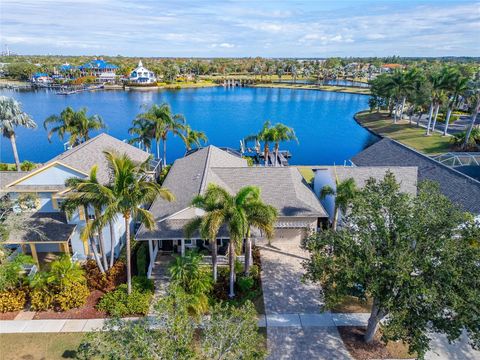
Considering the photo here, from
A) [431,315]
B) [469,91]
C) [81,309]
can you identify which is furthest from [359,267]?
[469,91]

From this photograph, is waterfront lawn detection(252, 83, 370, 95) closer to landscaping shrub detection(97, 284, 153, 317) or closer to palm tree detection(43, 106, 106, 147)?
palm tree detection(43, 106, 106, 147)

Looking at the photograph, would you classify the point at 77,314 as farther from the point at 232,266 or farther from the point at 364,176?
the point at 364,176

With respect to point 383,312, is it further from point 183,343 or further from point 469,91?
point 469,91

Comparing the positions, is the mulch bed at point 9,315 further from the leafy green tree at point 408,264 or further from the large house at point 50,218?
the leafy green tree at point 408,264

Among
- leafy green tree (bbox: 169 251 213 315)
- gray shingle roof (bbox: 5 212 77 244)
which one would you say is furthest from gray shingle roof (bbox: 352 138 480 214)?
gray shingle roof (bbox: 5 212 77 244)

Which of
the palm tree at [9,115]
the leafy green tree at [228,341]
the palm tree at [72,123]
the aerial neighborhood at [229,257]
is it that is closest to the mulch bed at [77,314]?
the aerial neighborhood at [229,257]

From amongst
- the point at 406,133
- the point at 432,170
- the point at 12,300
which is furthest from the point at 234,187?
the point at 406,133
